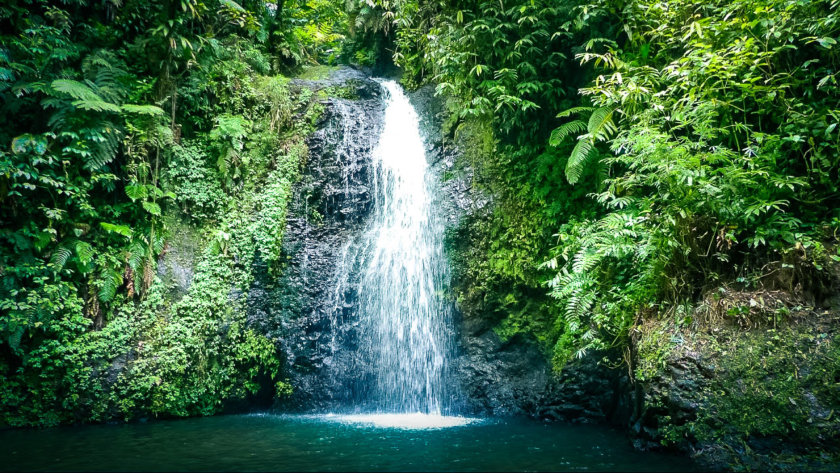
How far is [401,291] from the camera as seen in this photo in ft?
25.8

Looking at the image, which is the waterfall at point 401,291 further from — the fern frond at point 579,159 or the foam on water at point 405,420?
the fern frond at point 579,159

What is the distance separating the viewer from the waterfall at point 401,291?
24.2ft

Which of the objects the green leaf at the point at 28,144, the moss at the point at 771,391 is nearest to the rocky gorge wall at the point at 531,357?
the moss at the point at 771,391

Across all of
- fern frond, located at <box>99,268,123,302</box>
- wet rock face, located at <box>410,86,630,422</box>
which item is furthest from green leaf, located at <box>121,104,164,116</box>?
wet rock face, located at <box>410,86,630,422</box>

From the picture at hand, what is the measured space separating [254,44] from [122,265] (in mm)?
5800

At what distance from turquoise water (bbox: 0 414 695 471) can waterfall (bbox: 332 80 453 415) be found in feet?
3.28

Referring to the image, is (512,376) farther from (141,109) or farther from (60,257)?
(141,109)

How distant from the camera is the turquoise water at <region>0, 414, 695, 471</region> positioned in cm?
420

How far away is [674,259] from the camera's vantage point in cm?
514

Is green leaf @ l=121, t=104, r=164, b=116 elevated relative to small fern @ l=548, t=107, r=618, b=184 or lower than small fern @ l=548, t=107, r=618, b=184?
elevated

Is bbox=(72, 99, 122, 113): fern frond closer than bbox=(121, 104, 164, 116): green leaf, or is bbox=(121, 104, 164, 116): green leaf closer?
bbox=(72, 99, 122, 113): fern frond

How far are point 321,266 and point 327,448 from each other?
3772 mm

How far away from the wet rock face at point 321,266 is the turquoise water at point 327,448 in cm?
105

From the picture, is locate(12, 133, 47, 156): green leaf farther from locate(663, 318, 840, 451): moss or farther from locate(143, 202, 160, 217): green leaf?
locate(663, 318, 840, 451): moss
